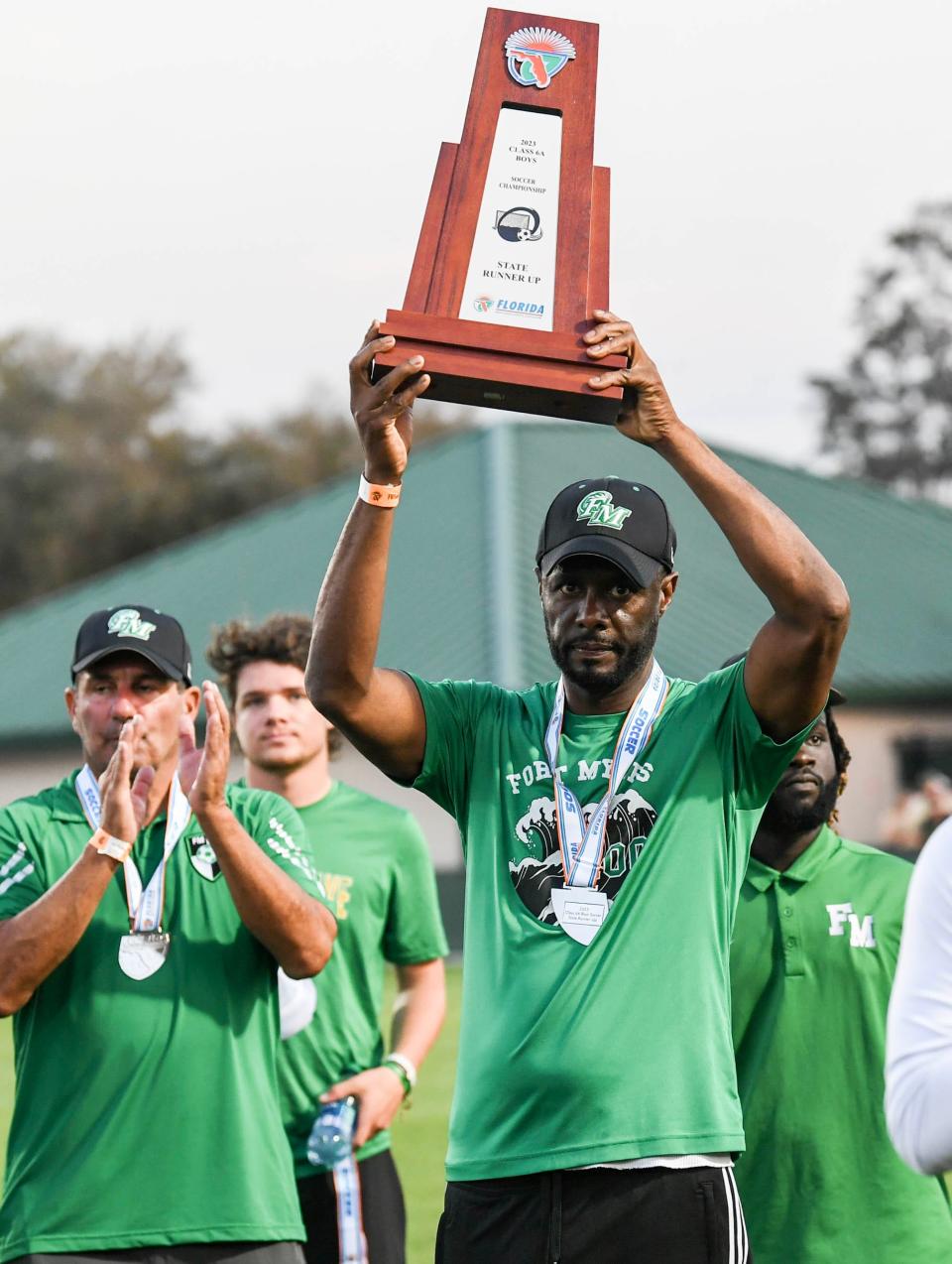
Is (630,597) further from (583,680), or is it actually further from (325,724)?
(325,724)

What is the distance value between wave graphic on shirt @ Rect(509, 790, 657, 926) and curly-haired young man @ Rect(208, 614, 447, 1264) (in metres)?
1.95

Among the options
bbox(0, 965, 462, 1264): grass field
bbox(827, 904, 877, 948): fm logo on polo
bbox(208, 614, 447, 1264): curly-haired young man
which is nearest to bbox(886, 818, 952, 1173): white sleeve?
bbox(827, 904, 877, 948): fm logo on polo

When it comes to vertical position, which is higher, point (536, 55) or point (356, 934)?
point (536, 55)

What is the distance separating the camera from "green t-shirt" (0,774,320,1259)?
14.2 ft

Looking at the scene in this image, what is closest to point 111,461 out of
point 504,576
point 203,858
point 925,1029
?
point 504,576

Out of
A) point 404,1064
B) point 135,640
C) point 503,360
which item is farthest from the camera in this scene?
point 404,1064

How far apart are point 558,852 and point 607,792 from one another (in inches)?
7.1

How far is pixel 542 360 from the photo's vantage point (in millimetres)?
3844

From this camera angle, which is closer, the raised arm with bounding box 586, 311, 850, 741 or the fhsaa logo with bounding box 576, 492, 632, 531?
the raised arm with bounding box 586, 311, 850, 741

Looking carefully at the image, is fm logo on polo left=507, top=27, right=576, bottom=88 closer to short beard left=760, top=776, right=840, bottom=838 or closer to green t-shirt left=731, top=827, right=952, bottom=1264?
short beard left=760, top=776, right=840, bottom=838

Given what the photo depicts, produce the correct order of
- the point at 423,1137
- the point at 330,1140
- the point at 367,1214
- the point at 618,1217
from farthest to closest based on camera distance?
1. the point at 423,1137
2. the point at 367,1214
3. the point at 330,1140
4. the point at 618,1217

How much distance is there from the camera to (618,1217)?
3.64m

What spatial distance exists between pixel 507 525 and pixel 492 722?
27.5 m

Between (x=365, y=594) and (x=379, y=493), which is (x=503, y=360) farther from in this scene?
(x=365, y=594)
